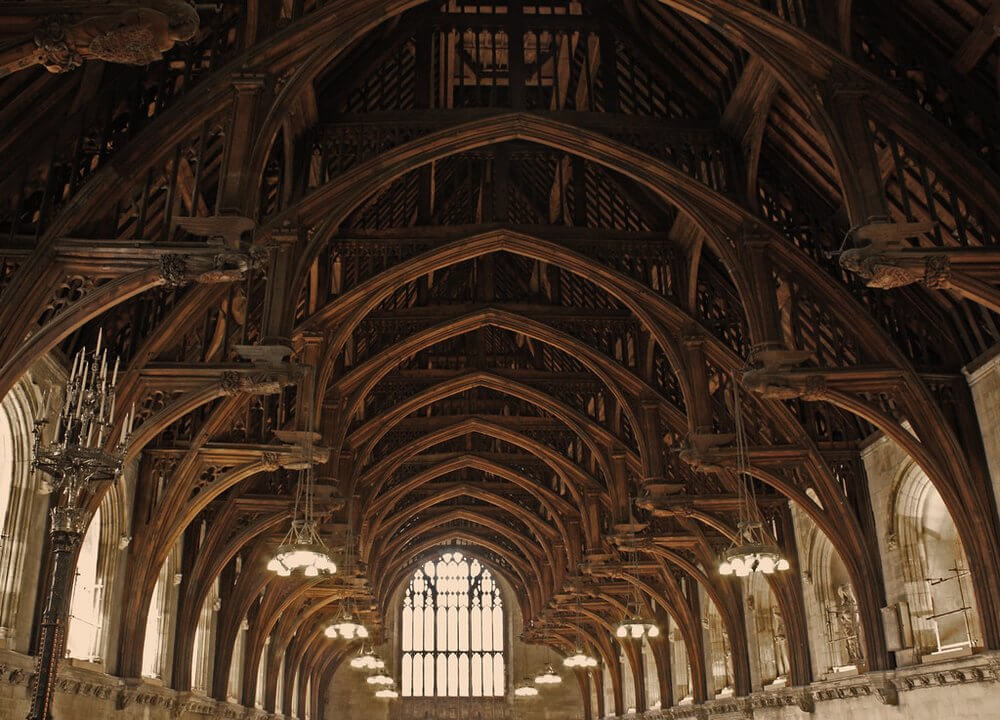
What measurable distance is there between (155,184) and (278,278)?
7.78 ft

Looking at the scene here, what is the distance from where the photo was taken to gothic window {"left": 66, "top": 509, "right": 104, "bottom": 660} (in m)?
16.6

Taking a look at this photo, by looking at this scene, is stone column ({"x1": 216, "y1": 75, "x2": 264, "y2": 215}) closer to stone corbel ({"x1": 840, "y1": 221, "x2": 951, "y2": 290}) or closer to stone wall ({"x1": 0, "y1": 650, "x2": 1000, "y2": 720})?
stone corbel ({"x1": 840, "y1": 221, "x2": 951, "y2": 290})

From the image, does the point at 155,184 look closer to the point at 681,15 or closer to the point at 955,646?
the point at 681,15

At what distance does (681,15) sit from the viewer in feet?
49.3

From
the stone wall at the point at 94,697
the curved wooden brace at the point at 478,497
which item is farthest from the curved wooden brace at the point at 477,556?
the stone wall at the point at 94,697

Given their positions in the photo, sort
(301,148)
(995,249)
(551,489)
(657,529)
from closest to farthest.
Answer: (995,249) → (301,148) → (657,529) → (551,489)

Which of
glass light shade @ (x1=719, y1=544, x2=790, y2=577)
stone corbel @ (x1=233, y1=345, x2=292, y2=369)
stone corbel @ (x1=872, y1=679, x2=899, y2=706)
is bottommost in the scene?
stone corbel @ (x1=872, y1=679, x2=899, y2=706)

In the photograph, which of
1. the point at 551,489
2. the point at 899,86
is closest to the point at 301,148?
the point at 899,86

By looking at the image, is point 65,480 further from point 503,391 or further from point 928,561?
point 503,391

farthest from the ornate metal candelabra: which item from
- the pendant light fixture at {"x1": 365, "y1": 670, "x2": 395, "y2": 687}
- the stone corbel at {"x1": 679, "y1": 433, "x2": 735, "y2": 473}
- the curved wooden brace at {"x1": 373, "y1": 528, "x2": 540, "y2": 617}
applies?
the curved wooden brace at {"x1": 373, "y1": 528, "x2": 540, "y2": 617}

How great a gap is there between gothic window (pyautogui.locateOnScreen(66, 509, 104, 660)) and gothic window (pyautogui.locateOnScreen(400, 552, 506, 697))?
2848cm

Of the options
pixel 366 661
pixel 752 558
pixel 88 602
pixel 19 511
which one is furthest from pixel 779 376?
pixel 366 661

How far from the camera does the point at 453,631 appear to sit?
4478 centimetres

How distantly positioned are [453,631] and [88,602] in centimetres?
2915
